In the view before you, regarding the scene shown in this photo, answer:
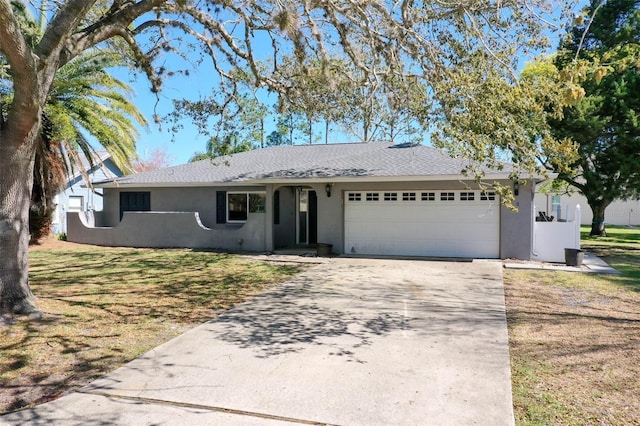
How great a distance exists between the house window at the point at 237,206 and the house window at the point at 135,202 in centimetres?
376

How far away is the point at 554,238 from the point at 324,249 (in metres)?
6.85

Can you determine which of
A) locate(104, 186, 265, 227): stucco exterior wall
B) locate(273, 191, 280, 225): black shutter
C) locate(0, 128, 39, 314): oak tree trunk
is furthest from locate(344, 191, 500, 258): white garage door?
locate(0, 128, 39, 314): oak tree trunk

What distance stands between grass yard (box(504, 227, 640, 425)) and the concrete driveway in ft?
0.76

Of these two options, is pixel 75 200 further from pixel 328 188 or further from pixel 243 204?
pixel 328 188

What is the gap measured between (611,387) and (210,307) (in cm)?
578

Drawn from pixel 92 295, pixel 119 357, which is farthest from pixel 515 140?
pixel 92 295

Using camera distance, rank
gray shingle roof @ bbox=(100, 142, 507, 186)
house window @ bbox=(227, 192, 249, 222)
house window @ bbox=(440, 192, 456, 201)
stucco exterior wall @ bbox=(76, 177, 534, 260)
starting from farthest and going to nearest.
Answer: house window @ bbox=(227, 192, 249, 222), gray shingle roof @ bbox=(100, 142, 507, 186), house window @ bbox=(440, 192, 456, 201), stucco exterior wall @ bbox=(76, 177, 534, 260)

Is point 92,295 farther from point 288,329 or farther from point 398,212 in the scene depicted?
point 398,212

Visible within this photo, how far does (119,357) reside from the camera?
17.0 ft

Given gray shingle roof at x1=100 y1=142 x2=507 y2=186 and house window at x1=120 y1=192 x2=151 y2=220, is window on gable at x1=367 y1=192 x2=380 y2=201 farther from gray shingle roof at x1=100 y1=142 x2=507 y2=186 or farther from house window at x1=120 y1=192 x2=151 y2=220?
house window at x1=120 y1=192 x2=151 y2=220

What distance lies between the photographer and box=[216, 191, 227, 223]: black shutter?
56.9ft

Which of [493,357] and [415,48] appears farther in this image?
[415,48]

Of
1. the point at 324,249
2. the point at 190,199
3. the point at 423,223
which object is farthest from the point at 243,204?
the point at 423,223

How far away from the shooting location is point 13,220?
21.6 feet
